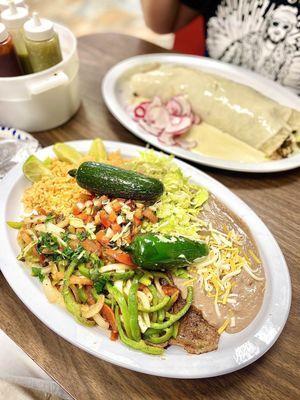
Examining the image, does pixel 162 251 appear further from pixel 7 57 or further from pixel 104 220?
pixel 7 57

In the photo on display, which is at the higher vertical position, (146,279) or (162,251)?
(162,251)

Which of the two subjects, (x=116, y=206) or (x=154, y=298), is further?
(x=116, y=206)

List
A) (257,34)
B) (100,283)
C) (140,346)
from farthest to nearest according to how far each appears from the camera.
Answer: (257,34) < (100,283) < (140,346)

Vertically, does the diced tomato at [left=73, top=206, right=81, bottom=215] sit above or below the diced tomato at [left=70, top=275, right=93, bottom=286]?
above

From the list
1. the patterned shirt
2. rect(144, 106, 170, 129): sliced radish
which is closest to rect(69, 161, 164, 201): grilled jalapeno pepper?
rect(144, 106, 170, 129): sliced radish

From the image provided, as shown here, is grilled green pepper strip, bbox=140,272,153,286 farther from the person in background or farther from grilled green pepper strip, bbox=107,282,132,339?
the person in background

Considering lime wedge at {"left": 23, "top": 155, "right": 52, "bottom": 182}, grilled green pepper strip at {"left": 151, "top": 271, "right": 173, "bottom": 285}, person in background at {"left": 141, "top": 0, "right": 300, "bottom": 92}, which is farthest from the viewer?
person in background at {"left": 141, "top": 0, "right": 300, "bottom": 92}

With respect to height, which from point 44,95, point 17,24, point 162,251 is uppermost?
point 17,24

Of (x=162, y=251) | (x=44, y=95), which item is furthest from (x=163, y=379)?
(x=44, y=95)
